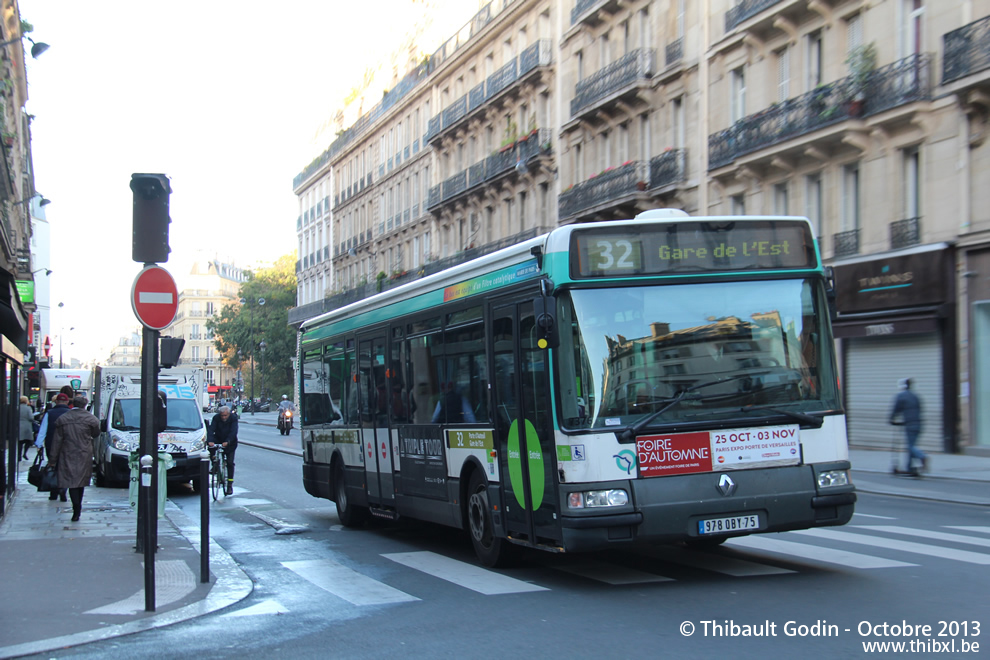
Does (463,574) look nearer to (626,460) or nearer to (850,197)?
(626,460)

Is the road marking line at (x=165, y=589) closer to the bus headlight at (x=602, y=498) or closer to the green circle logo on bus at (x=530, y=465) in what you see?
the green circle logo on bus at (x=530, y=465)

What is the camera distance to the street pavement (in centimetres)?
760

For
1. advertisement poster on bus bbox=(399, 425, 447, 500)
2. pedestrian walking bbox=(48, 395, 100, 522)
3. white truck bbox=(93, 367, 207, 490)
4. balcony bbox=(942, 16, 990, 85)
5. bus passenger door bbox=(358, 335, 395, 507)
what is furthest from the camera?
balcony bbox=(942, 16, 990, 85)

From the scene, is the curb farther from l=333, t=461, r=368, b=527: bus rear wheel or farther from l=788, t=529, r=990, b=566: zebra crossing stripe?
l=788, t=529, r=990, b=566: zebra crossing stripe

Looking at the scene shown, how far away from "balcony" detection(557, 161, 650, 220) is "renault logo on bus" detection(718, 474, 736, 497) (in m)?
27.4

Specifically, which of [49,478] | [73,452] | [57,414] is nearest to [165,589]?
[73,452]

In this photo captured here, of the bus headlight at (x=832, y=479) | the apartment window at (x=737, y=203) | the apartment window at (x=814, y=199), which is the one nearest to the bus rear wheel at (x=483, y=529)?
the bus headlight at (x=832, y=479)

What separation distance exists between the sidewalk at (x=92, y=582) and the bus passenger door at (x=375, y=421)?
1952mm

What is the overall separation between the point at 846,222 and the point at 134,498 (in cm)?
1940

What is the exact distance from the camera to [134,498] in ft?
50.4

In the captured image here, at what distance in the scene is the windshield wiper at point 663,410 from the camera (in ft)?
26.9

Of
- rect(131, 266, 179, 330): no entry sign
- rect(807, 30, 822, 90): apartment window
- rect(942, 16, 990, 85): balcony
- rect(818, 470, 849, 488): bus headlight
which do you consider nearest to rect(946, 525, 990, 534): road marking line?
rect(818, 470, 849, 488): bus headlight

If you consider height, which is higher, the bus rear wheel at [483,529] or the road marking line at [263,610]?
the bus rear wheel at [483,529]

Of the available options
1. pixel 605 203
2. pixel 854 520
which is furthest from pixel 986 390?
pixel 605 203
